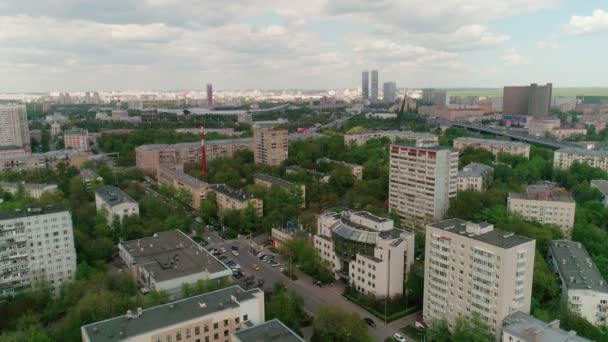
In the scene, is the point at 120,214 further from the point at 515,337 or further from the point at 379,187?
the point at 515,337

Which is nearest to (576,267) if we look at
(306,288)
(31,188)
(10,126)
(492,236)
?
(492,236)

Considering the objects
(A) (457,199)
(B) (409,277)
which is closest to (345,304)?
(B) (409,277)

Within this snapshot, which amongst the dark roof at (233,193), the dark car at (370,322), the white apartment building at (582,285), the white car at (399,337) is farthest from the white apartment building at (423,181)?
the white car at (399,337)

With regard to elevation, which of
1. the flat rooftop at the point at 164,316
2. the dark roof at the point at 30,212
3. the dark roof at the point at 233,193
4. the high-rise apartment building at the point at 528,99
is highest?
the high-rise apartment building at the point at 528,99

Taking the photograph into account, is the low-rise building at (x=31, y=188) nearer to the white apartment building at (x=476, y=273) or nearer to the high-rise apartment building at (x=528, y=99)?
A: the white apartment building at (x=476, y=273)

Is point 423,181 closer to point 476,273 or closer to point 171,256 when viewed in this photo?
point 476,273

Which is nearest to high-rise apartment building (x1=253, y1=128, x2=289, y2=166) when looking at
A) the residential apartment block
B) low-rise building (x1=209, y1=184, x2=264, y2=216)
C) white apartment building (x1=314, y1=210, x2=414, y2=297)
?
low-rise building (x1=209, y1=184, x2=264, y2=216)

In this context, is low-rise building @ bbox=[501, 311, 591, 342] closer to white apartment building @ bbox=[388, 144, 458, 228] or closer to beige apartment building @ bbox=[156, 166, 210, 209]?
white apartment building @ bbox=[388, 144, 458, 228]
